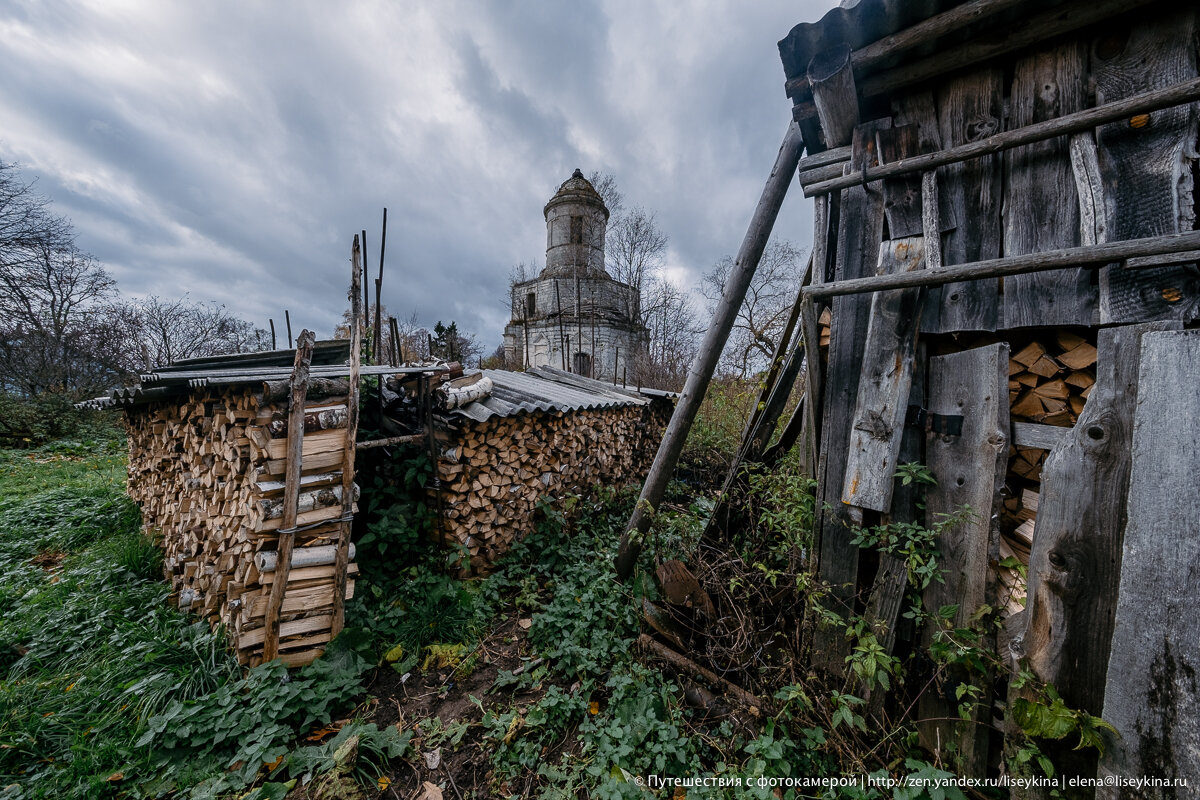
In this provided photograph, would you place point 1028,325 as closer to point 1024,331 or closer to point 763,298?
point 1024,331

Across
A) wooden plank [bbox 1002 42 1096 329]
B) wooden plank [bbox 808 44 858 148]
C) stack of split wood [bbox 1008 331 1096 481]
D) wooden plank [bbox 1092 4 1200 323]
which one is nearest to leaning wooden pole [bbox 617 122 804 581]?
wooden plank [bbox 808 44 858 148]

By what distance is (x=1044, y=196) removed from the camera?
171 centimetres

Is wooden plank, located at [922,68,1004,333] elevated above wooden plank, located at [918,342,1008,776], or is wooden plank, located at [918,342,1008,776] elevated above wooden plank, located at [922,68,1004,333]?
wooden plank, located at [922,68,1004,333]

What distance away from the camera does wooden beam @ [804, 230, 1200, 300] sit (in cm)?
135

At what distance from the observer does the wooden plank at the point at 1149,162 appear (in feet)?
4.68

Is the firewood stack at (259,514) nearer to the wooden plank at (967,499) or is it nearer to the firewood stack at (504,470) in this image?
the firewood stack at (504,470)

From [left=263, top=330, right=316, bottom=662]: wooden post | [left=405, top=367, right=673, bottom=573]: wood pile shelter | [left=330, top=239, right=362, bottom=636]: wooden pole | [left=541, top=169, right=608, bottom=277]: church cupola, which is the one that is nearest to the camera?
[left=263, top=330, right=316, bottom=662]: wooden post

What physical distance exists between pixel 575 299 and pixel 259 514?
16.8m


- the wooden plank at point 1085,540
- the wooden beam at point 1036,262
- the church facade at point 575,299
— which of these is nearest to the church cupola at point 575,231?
the church facade at point 575,299

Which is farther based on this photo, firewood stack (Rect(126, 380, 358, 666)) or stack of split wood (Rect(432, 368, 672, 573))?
stack of split wood (Rect(432, 368, 672, 573))

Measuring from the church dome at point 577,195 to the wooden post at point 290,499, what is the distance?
19978mm

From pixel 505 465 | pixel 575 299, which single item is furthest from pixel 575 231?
pixel 505 465

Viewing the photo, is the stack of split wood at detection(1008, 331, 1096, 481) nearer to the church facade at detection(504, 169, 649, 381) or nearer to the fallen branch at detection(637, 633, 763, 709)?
the fallen branch at detection(637, 633, 763, 709)

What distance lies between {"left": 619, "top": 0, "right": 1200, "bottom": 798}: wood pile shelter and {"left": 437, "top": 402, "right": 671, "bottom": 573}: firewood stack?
9.23 ft
